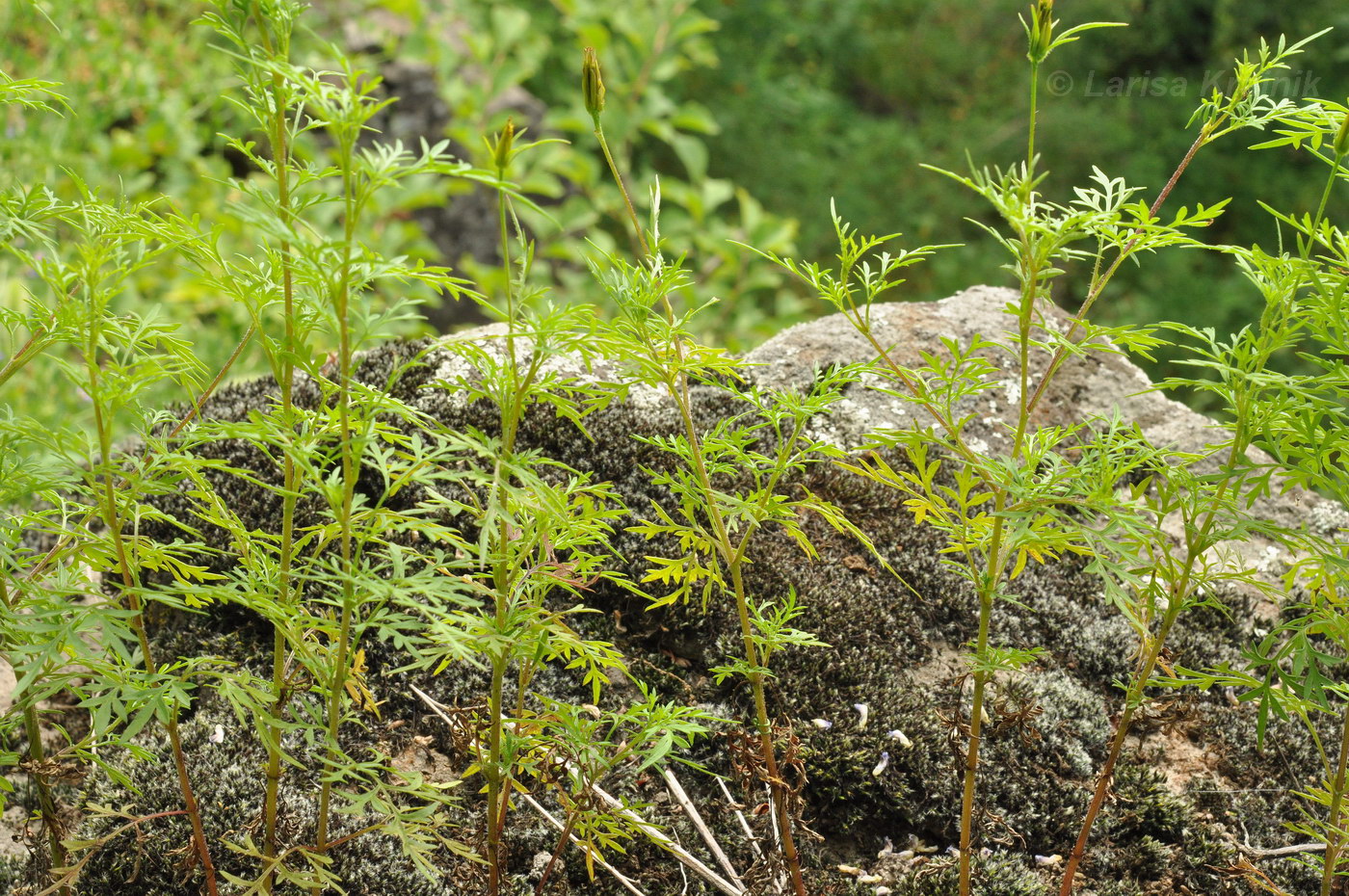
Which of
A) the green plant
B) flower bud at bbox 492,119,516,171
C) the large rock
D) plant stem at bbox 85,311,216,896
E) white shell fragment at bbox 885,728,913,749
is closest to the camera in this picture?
flower bud at bbox 492,119,516,171

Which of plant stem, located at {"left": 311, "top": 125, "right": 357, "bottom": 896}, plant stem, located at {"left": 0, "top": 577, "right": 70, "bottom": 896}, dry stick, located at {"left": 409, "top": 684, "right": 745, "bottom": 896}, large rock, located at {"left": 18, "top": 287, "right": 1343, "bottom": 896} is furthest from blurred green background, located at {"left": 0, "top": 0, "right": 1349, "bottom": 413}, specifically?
dry stick, located at {"left": 409, "top": 684, "right": 745, "bottom": 896}

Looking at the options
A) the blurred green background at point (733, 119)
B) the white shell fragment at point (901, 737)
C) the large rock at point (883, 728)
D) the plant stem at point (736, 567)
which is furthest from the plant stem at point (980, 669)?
the blurred green background at point (733, 119)

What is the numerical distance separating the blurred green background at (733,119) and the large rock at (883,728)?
7.91 ft

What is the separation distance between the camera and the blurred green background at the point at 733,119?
4.95 m

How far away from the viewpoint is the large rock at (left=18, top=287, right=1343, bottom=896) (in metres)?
2.02

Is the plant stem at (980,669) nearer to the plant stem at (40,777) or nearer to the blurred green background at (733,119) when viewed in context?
the plant stem at (40,777)

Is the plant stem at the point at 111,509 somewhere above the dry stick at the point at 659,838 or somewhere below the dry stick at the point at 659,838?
above

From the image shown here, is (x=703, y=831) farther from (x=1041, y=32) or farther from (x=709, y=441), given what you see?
(x=1041, y=32)

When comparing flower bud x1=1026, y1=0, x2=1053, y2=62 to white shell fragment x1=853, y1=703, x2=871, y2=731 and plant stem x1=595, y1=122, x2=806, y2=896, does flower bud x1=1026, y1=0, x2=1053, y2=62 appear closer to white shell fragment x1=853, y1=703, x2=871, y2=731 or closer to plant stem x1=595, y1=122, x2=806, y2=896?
plant stem x1=595, y1=122, x2=806, y2=896

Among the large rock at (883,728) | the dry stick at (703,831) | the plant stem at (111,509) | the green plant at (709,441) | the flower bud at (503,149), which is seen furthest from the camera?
the large rock at (883,728)

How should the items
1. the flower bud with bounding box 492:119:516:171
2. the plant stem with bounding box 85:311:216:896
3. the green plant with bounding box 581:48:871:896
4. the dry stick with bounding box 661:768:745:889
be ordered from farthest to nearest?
the dry stick with bounding box 661:768:745:889 → the green plant with bounding box 581:48:871:896 → the plant stem with bounding box 85:311:216:896 → the flower bud with bounding box 492:119:516:171

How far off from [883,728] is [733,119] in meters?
6.20

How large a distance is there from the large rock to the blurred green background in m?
2.41

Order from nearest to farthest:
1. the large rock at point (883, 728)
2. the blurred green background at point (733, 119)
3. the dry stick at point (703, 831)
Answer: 1. the dry stick at point (703, 831)
2. the large rock at point (883, 728)
3. the blurred green background at point (733, 119)
